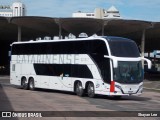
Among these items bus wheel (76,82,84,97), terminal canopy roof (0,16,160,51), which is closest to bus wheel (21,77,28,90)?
bus wheel (76,82,84,97)

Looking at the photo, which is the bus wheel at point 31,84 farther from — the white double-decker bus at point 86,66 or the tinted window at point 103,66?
the tinted window at point 103,66

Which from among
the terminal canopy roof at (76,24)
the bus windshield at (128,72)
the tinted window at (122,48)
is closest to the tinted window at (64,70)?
the bus windshield at (128,72)

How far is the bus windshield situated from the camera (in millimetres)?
24859

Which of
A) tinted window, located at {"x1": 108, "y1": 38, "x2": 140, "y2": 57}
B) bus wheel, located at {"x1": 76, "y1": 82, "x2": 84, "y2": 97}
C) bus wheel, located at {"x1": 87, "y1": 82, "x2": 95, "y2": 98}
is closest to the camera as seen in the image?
tinted window, located at {"x1": 108, "y1": 38, "x2": 140, "y2": 57}

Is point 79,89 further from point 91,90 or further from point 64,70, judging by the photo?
point 64,70

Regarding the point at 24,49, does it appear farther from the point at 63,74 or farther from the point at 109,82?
the point at 109,82

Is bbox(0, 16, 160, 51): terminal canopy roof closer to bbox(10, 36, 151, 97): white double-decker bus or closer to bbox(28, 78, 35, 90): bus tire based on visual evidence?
bbox(28, 78, 35, 90): bus tire

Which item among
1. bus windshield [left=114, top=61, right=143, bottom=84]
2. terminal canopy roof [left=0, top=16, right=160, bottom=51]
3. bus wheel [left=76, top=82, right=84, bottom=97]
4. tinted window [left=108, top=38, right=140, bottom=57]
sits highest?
terminal canopy roof [left=0, top=16, right=160, bottom=51]

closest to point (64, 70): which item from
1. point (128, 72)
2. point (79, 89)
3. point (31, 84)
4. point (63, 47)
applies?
point (63, 47)

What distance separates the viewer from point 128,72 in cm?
2514

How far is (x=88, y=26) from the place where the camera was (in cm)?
6388

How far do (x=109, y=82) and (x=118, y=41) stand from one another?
2.38 metres

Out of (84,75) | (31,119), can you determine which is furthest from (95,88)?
(31,119)

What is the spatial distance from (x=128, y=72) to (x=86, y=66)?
2.76m
